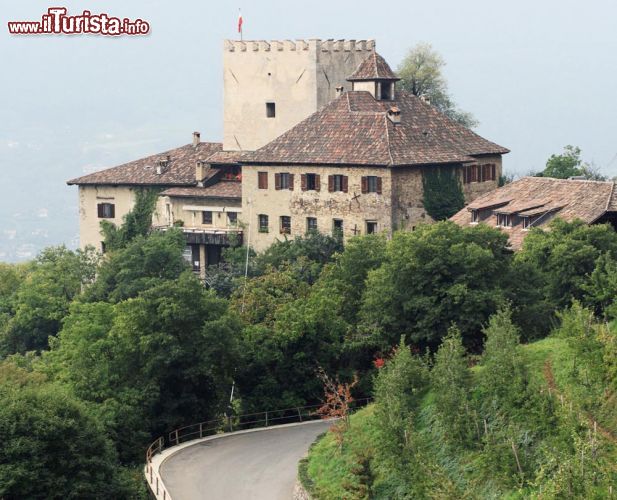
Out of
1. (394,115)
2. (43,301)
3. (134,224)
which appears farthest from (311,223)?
(43,301)

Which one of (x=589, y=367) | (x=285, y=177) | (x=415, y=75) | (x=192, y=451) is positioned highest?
(x=415, y=75)

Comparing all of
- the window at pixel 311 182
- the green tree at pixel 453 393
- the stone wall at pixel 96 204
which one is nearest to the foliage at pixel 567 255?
the green tree at pixel 453 393

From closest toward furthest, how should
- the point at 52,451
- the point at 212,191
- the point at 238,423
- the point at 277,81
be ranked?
1. the point at 52,451
2. the point at 238,423
3. the point at 212,191
4. the point at 277,81

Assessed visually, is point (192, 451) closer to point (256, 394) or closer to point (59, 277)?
point (256, 394)

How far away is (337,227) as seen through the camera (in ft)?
228

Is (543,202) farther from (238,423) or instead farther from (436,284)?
(238,423)

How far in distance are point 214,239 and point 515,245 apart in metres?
18.5

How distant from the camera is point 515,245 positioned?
197 ft

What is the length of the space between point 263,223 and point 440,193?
878 centimetres

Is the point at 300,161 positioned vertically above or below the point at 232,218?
above

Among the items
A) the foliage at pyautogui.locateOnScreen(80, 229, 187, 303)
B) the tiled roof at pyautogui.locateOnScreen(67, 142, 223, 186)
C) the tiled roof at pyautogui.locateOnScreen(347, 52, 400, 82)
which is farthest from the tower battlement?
the foliage at pyautogui.locateOnScreen(80, 229, 187, 303)

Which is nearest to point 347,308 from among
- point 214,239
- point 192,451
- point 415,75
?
point 192,451

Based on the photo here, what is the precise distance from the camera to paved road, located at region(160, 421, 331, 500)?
41812 millimetres

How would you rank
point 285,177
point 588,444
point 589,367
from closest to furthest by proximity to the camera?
point 588,444
point 589,367
point 285,177
